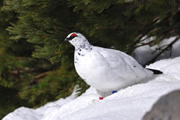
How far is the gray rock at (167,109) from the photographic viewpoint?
1004mm

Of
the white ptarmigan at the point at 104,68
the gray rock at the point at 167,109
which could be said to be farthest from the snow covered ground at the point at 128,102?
the gray rock at the point at 167,109

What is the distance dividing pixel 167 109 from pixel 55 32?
1.55 metres

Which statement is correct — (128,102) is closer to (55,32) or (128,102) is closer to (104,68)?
(104,68)

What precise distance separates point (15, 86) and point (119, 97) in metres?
2.26

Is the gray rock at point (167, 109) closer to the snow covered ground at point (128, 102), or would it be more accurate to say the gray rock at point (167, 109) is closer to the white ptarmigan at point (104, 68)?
the snow covered ground at point (128, 102)

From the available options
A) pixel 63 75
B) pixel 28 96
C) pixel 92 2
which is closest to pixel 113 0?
pixel 92 2

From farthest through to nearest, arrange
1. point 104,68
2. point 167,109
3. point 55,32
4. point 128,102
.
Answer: point 55,32 < point 104,68 < point 128,102 < point 167,109

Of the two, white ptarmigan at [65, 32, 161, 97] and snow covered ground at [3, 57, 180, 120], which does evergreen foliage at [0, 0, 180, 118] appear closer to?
white ptarmigan at [65, 32, 161, 97]

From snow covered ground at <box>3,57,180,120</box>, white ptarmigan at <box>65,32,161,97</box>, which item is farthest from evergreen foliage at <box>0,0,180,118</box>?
snow covered ground at <box>3,57,180,120</box>

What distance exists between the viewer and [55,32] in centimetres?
242

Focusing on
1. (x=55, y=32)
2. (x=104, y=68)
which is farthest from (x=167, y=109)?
(x=55, y=32)

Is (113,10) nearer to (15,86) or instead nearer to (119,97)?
(119,97)

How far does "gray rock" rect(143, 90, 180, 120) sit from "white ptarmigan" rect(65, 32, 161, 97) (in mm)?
805

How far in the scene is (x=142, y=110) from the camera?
57.7 inches
